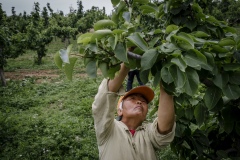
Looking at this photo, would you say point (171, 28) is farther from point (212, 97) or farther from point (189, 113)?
point (189, 113)

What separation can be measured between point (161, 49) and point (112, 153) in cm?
89

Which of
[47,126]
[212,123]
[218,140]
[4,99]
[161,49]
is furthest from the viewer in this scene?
[4,99]

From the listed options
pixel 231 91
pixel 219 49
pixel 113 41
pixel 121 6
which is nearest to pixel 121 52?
pixel 113 41

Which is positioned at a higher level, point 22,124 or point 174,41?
point 174,41

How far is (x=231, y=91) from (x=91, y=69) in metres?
0.68

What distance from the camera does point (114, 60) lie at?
0.99 m

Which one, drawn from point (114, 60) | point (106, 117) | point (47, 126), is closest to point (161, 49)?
point (114, 60)

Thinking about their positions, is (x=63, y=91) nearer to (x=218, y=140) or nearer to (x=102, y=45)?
(x=218, y=140)

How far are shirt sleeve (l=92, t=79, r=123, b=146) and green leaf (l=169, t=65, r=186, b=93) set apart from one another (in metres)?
0.53

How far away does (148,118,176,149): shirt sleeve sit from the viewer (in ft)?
5.08

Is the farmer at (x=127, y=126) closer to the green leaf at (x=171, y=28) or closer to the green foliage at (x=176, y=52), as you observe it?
the green foliage at (x=176, y=52)

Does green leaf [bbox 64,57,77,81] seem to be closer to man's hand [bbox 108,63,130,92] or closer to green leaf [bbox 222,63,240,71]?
man's hand [bbox 108,63,130,92]

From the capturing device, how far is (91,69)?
0.94 m

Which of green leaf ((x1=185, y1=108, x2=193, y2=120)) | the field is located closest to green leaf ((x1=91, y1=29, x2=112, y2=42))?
green leaf ((x1=185, y1=108, x2=193, y2=120))
